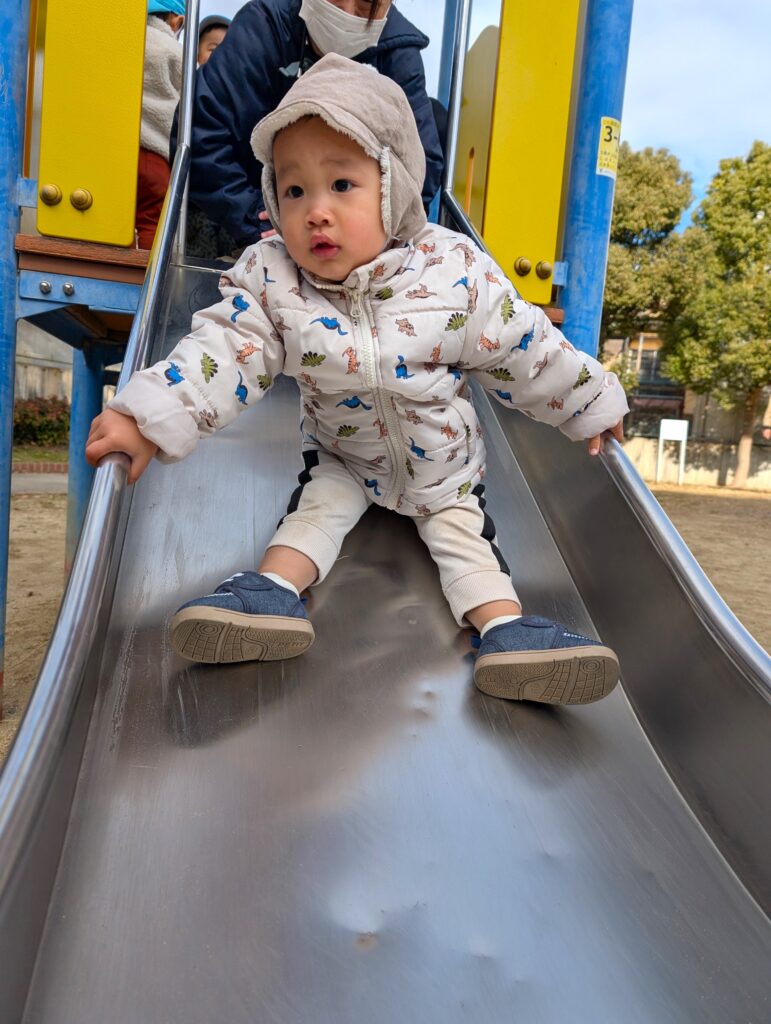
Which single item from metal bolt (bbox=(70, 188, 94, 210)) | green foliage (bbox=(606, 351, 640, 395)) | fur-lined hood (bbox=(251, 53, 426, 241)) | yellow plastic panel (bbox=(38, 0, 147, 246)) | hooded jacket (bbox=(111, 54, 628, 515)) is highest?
green foliage (bbox=(606, 351, 640, 395))

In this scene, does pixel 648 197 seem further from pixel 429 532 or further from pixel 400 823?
pixel 400 823

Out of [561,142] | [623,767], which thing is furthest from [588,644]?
[561,142]

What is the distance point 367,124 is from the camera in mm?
1356

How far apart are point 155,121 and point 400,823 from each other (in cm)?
310

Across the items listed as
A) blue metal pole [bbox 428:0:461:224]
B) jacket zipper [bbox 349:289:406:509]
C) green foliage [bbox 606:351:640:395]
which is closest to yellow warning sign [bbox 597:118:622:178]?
blue metal pole [bbox 428:0:461:224]

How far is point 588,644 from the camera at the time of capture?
4.17 feet

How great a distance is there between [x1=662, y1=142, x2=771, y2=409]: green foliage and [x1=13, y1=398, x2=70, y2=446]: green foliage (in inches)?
Result: 472

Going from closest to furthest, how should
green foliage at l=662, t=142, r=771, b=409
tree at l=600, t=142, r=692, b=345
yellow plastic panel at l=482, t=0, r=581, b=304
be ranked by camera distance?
1. yellow plastic panel at l=482, t=0, r=581, b=304
2. green foliage at l=662, t=142, r=771, b=409
3. tree at l=600, t=142, r=692, b=345

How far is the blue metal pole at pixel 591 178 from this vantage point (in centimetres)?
288

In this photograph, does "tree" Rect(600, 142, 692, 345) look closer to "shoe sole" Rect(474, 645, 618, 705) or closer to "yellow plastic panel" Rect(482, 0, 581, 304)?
"yellow plastic panel" Rect(482, 0, 581, 304)

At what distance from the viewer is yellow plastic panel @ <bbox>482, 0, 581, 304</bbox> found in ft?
9.22

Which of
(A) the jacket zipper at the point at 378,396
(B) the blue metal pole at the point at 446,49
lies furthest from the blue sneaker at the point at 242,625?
(B) the blue metal pole at the point at 446,49

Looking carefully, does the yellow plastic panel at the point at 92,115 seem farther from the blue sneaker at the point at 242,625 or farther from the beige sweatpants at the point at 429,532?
the blue sneaker at the point at 242,625

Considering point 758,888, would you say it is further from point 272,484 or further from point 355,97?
point 355,97
